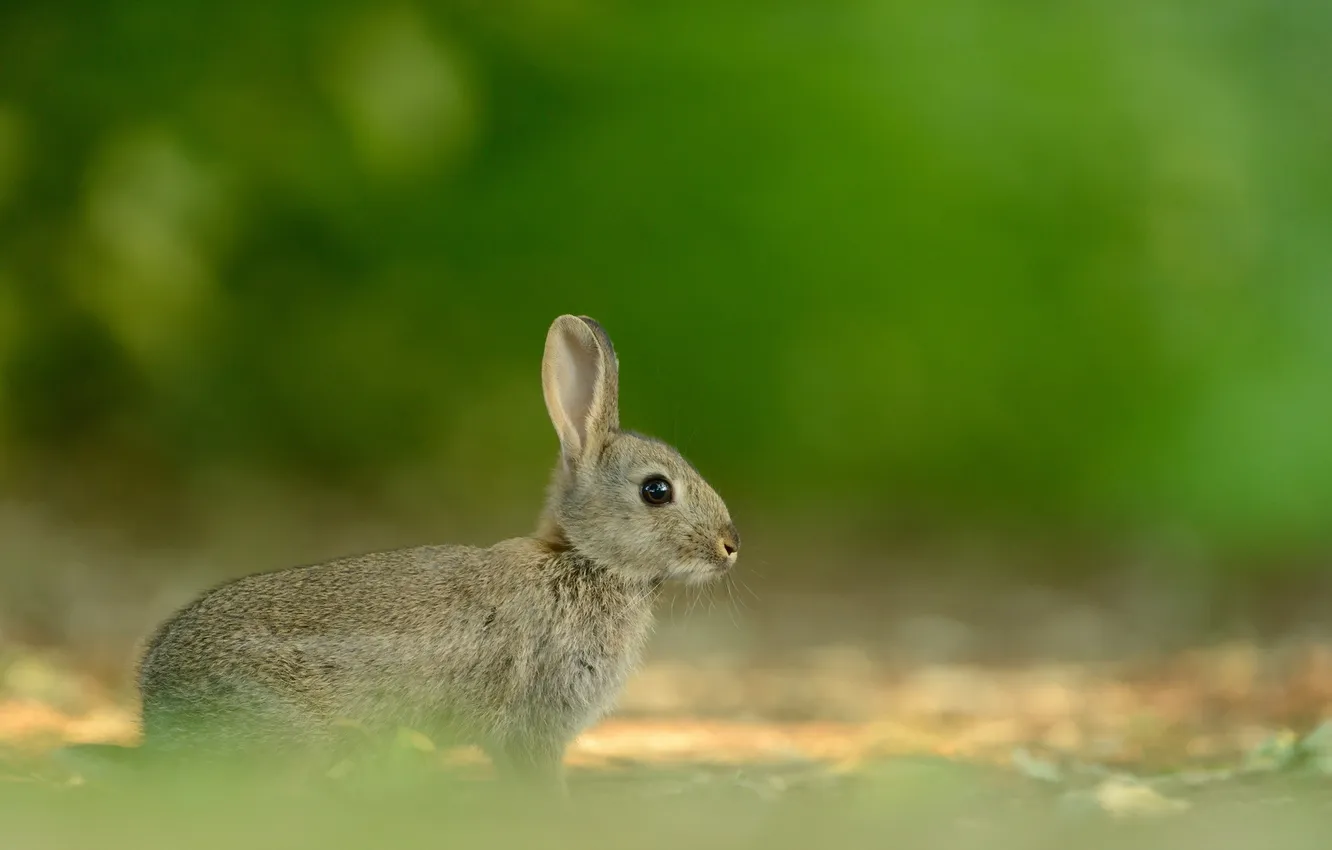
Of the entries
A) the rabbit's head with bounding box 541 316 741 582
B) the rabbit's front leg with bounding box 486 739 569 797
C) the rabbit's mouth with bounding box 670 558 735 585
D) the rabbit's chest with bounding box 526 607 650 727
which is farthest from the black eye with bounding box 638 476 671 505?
the rabbit's front leg with bounding box 486 739 569 797

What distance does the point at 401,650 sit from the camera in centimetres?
294

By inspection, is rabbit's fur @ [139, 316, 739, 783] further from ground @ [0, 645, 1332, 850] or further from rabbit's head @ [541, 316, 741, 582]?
ground @ [0, 645, 1332, 850]

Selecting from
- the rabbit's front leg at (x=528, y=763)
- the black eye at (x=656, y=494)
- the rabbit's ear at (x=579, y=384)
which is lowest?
the rabbit's front leg at (x=528, y=763)

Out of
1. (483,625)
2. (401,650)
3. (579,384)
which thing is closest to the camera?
(401,650)

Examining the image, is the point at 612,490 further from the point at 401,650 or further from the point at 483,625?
the point at 401,650

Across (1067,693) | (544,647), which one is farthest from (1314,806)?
(1067,693)

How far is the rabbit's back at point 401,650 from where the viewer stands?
282 centimetres

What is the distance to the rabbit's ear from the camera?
10.6 ft

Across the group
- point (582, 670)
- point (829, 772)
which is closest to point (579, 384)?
point (582, 670)

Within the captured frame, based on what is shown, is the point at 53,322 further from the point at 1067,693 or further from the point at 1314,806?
the point at 1314,806

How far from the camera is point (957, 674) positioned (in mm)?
5051

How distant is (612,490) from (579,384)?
9.6 inches

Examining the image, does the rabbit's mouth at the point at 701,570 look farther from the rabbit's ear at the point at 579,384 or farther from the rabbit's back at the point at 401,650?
the rabbit's ear at the point at 579,384

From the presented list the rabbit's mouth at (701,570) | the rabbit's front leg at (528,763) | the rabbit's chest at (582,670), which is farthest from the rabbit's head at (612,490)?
the rabbit's front leg at (528,763)
